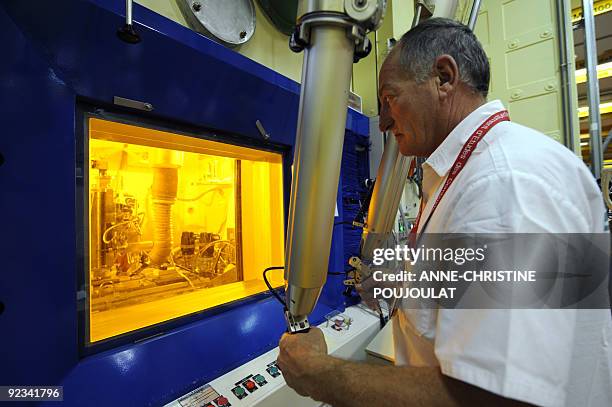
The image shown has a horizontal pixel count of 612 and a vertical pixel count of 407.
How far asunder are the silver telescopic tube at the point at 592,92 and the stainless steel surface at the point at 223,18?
1.90 meters

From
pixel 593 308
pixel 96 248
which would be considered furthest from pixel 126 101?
pixel 593 308

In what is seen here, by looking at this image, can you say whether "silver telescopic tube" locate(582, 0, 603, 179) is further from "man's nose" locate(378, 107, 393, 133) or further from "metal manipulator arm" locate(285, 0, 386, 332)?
"metal manipulator arm" locate(285, 0, 386, 332)

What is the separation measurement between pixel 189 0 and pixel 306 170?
0.96m

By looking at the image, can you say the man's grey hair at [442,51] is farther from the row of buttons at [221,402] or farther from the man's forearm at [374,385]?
the row of buttons at [221,402]

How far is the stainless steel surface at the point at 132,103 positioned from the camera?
2.92 ft

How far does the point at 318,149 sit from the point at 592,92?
207 centimetres

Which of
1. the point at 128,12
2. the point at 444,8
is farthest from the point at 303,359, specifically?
the point at 444,8

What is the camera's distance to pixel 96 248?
1384 millimetres

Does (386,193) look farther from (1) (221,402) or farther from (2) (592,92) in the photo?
(2) (592,92)

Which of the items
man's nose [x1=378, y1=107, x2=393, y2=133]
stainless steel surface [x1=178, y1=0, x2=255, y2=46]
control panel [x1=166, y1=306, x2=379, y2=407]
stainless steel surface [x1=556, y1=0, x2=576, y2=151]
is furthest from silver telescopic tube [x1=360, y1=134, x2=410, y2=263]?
stainless steel surface [x1=556, y1=0, x2=576, y2=151]

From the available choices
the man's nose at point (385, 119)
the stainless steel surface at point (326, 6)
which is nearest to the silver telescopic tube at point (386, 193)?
the man's nose at point (385, 119)

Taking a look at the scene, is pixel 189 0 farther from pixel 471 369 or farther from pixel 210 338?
pixel 471 369

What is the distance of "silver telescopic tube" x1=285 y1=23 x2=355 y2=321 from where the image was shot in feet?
1.60

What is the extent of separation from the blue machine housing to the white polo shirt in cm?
81
